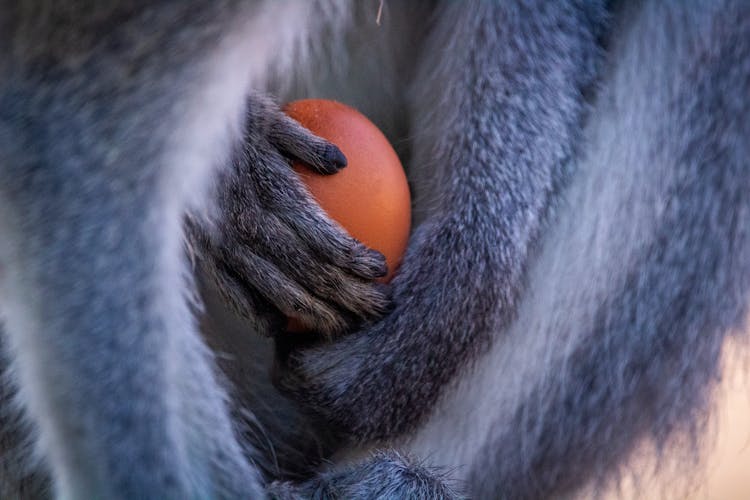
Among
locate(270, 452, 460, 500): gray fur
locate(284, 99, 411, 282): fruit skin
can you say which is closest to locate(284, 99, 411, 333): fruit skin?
locate(284, 99, 411, 282): fruit skin

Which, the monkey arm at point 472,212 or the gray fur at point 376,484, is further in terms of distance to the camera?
the monkey arm at point 472,212

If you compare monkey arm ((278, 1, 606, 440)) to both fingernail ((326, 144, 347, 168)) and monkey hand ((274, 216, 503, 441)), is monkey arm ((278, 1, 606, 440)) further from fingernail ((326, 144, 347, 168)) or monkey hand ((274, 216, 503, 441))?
fingernail ((326, 144, 347, 168))

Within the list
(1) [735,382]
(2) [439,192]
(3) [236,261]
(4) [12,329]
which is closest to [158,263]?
(4) [12,329]

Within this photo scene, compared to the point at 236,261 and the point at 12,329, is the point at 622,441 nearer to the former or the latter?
the point at 236,261

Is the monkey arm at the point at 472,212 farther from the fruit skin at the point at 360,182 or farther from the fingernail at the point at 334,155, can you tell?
the fingernail at the point at 334,155

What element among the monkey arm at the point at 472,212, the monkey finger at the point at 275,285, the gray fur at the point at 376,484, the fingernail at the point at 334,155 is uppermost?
the fingernail at the point at 334,155

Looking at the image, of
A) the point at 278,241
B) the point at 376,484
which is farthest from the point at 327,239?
the point at 376,484

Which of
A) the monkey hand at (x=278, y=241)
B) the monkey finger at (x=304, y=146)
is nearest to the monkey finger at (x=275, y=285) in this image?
the monkey hand at (x=278, y=241)
